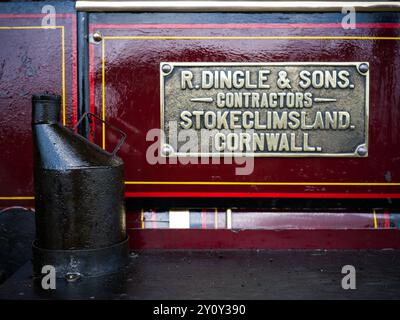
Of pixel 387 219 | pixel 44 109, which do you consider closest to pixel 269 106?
pixel 387 219

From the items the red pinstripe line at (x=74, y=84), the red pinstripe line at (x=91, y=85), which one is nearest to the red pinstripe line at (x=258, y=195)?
the red pinstripe line at (x=91, y=85)

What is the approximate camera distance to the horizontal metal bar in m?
2.46

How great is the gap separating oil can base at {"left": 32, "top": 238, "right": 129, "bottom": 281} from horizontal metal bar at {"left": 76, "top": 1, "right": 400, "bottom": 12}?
143 cm

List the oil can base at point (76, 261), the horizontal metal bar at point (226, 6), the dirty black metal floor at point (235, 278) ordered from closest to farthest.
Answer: the dirty black metal floor at point (235, 278) < the oil can base at point (76, 261) < the horizontal metal bar at point (226, 6)

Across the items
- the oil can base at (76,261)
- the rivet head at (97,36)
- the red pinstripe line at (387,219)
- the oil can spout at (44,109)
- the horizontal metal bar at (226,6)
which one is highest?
the horizontal metal bar at (226,6)

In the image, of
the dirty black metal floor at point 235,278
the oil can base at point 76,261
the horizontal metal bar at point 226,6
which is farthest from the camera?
the horizontal metal bar at point 226,6

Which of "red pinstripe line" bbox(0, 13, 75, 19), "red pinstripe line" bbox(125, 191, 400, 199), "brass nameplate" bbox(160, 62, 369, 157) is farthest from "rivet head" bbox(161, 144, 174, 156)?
"red pinstripe line" bbox(0, 13, 75, 19)

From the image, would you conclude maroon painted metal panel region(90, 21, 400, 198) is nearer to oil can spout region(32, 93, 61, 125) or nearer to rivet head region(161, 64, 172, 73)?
rivet head region(161, 64, 172, 73)

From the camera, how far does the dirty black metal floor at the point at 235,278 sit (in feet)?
6.01

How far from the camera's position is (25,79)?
8.29 ft

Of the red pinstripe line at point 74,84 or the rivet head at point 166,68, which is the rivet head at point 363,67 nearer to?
the rivet head at point 166,68

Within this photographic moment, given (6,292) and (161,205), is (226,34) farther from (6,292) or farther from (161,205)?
(6,292)

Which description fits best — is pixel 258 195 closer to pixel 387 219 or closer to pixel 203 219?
pixel 203 219

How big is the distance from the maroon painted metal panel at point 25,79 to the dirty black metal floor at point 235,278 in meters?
0.59
